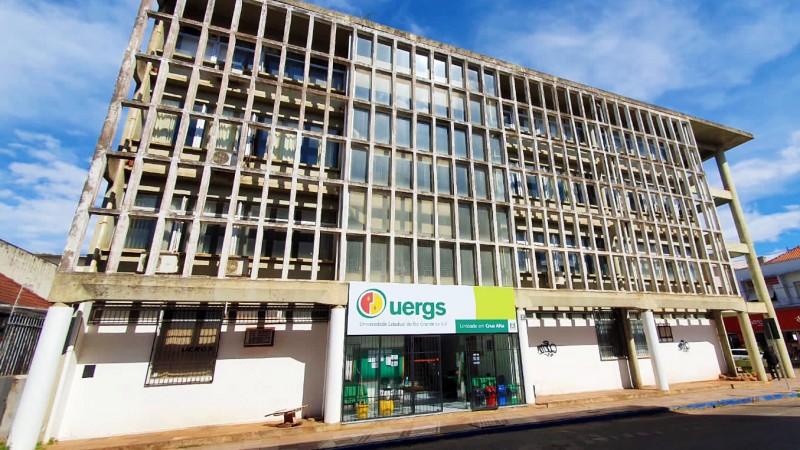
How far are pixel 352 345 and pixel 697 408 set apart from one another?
14.3 meters

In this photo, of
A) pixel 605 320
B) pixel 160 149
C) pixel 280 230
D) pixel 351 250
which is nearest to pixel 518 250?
pixel 605 320

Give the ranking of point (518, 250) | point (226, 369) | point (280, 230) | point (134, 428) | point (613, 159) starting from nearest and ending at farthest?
point (134, 428) < point (226, 369) < point (280, 230) < point (518, 250) < point (613, 159)

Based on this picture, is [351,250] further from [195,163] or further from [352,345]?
[195,163]

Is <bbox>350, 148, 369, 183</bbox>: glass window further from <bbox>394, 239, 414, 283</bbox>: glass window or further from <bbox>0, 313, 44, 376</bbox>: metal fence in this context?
<bbox>0, 313, 44, 376</bbox>: metal fence

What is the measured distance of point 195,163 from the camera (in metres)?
13.9

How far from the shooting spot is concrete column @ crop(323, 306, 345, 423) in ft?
42.5

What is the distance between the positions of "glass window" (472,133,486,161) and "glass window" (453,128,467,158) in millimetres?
493

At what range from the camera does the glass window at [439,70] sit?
65.1 ft

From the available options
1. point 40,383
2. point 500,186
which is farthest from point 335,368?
point 500,186

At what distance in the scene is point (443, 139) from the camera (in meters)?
18.7

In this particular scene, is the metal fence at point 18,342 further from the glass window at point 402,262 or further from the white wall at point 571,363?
the white wall at point 571,363

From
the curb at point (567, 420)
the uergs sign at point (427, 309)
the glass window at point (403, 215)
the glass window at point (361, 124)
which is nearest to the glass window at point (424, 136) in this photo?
the glass window at point (361, 124)

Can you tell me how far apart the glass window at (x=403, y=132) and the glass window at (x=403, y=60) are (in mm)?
2924

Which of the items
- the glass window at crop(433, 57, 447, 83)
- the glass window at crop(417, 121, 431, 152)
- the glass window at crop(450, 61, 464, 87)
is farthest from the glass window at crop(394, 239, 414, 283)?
the glass window at crop(450, 61, 464, 87)
